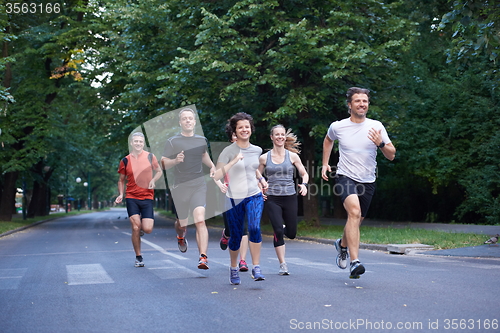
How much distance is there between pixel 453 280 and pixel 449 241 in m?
6.49

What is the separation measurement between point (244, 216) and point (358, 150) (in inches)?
63.6

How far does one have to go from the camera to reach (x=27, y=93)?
3209 centimetres

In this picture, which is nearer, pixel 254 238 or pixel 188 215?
pixel 254 238

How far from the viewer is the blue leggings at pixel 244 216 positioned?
754 cm

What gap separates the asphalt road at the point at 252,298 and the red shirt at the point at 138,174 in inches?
48.5

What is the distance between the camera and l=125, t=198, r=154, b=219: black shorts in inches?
392

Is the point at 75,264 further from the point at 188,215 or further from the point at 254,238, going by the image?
the point at 254,238

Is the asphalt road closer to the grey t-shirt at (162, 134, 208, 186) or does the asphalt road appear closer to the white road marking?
the white road marking

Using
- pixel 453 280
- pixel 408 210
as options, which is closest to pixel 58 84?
pixel 408 210

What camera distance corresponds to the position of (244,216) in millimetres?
7703

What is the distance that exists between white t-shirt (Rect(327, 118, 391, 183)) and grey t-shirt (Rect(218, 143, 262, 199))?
1.07 metres

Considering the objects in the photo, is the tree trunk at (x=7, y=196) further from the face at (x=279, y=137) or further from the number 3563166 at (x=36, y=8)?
the face at (x=279, y=137)

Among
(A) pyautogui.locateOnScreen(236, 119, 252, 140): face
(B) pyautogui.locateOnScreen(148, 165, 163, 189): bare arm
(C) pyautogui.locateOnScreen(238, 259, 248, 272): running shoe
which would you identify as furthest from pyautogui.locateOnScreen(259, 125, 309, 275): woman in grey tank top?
(B) pyautogui.locateOnScreen(148, 165, 163, 189): bare arm

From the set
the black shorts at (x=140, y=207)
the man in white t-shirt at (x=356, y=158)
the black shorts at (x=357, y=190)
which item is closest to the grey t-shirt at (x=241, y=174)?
the man in white t-shirt at (x=356, y=158)
